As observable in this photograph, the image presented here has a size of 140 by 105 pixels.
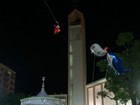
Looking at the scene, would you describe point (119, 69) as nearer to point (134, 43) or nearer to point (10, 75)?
point (134, 43)

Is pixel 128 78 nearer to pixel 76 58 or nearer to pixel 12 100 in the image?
pixel 76 58

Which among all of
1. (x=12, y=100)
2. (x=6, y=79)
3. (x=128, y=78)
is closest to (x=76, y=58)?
(x=12, y=100)

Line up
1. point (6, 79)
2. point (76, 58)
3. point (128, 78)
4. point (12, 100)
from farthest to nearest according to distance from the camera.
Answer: point (6, 79)
point (12, 100)
point (76, 58)
point (128, 78)

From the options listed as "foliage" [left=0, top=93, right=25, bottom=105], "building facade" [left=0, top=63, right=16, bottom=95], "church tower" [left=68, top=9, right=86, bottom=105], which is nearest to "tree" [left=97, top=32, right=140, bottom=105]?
"church tower" [left=68, top=9, right=86, bottom=105]

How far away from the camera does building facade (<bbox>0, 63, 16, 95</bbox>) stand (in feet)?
231

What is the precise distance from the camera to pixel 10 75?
76.3 m

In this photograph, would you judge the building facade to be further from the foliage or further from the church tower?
the church tower

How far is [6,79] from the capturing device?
2879 inches

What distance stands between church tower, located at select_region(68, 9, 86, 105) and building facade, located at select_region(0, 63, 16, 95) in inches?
1576

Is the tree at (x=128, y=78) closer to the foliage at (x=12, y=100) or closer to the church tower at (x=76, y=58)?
the church tower at (x=76, y=58)

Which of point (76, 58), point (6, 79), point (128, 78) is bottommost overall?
point (128, 78)

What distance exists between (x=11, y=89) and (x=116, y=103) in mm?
54628

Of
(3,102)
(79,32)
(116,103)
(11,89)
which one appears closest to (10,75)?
(11,89)

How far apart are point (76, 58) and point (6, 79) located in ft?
146
